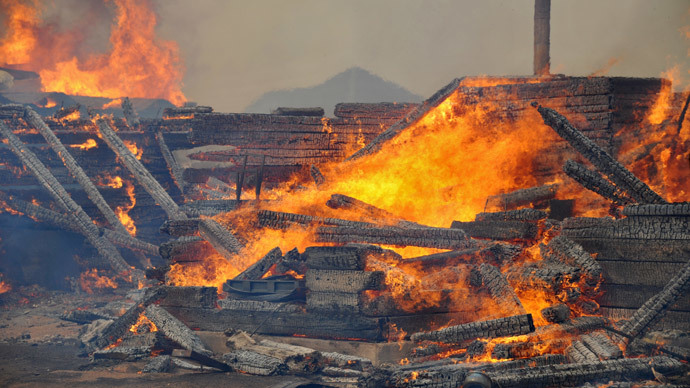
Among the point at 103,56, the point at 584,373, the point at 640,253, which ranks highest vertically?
the point at 103,56

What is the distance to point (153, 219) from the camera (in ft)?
47.4

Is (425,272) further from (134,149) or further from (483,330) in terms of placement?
(134,149)

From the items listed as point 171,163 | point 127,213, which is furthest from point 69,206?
point 171,163

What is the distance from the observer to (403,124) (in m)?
11.0

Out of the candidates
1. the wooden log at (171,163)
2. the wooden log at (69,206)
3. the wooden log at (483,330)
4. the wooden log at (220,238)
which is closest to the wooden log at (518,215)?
the wooden log at (483,330)

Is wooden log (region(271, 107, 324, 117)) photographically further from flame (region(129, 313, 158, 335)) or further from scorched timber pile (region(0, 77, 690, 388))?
flame (region(129, 313, 158, 335))

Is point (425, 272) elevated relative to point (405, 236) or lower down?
lower down

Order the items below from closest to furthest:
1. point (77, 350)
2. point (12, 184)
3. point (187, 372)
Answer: point (187, 372), point (77, 350), point (12, 184)

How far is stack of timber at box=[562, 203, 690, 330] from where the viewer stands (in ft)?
22.2

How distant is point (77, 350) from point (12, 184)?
6669 mm

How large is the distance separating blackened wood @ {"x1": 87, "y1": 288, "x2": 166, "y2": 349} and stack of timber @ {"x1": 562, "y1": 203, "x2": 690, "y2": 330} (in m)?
6.04

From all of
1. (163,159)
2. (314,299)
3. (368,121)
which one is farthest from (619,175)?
(163,159)

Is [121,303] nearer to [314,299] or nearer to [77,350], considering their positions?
[77,350]

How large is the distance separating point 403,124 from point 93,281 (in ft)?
26.3
